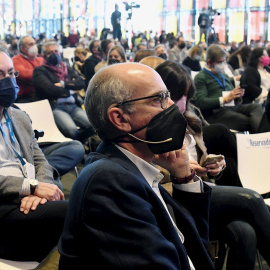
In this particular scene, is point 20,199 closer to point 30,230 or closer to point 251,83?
point 30,230

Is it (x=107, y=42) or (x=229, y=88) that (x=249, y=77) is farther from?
(x=107, y=42)

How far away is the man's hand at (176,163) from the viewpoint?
1774 millimetres

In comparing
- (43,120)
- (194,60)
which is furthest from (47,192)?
(194,60)

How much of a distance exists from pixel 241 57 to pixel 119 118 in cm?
726

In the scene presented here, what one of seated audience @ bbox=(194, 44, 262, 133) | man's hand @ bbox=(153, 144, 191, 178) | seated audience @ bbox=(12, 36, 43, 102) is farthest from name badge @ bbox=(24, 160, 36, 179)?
seated audience @ bbox=(12, 36, 43, 102)

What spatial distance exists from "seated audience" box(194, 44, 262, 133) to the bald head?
3687 mm

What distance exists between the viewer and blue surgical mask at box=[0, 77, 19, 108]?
262cm

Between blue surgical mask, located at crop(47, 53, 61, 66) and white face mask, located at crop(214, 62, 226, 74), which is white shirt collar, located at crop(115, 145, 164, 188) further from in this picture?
blue surgical mask, located at crop(47, 53, 61, 66)

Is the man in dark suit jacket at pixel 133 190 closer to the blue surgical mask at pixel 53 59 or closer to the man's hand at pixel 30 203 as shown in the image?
the man's hand at pixel 30 203

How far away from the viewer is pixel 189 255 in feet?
5.62

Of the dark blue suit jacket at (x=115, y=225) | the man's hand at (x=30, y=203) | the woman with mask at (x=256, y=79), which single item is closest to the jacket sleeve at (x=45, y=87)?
the woman with mask at (x=256, y=79)

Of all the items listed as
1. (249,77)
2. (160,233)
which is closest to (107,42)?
(249,77)

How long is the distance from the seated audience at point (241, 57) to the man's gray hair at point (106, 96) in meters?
6.78

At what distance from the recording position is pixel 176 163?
181 centimetres
